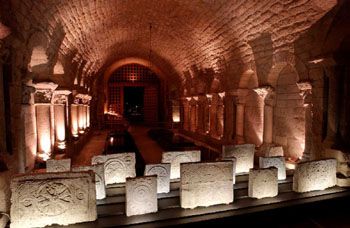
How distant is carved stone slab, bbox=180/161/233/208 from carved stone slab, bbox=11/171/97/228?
4.30ft

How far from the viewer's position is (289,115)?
6996mm

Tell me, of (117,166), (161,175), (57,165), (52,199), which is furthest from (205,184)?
(57,165)

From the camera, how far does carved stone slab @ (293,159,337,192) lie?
4449mm

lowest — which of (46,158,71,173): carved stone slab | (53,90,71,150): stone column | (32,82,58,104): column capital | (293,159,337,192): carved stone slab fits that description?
(293,159,337,192): carved stone slab

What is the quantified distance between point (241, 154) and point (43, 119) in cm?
510

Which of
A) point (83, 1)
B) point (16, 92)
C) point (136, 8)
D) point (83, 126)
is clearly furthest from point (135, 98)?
point (16, 92)

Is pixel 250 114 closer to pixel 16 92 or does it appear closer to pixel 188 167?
pixel 188 167

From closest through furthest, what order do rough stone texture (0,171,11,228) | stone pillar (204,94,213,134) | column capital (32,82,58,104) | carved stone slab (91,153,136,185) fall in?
rough stone texture (0,171,11,228)
carved stone slab (91,153,136,185)
column capital (32,82,58,104)
stone pillar (204,94,213,134)

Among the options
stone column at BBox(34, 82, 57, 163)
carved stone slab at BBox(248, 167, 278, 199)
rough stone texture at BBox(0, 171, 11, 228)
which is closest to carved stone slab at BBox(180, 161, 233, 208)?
carved stone slab at BBox(248, 167, 278, 199)

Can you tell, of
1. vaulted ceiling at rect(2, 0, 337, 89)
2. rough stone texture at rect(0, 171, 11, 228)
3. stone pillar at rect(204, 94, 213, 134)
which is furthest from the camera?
stone pillar at rect(204, 94, 213, 134)

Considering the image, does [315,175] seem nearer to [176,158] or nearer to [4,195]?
[176,158]

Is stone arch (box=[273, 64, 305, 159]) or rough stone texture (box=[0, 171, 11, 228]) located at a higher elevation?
stone arch (box=[273, 64, 305, 159])

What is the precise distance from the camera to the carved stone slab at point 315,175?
4.45 meters

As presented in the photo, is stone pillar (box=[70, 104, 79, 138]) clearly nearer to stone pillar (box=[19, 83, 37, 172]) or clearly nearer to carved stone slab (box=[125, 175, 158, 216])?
stone pillar (box=[19, 83, 37, 172])
